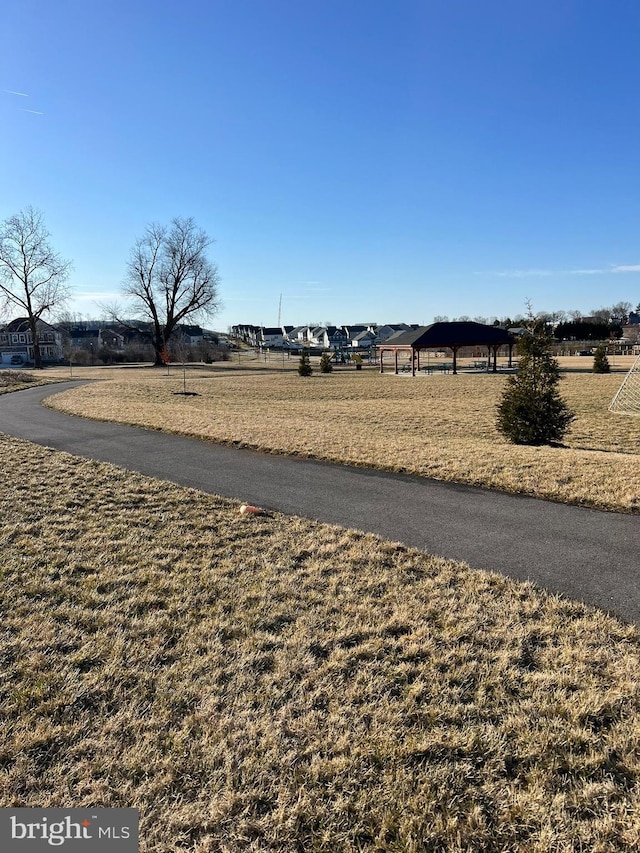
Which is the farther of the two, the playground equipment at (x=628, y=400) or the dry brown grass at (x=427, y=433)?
the playground equipment at (x=628, y=400)

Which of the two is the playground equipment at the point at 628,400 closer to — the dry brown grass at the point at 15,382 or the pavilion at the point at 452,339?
the pavilion at the point at 452,339

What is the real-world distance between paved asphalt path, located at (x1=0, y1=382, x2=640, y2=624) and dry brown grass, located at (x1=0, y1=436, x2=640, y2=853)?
20.2 inches

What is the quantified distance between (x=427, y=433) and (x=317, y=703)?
10.3 metres

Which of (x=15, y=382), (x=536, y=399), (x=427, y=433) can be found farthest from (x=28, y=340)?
(x=536, y=399)

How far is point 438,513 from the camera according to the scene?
20.1 ft

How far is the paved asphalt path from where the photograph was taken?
14.7 ft

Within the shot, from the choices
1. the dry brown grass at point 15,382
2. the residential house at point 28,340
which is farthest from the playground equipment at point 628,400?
the residential house at point 28,340

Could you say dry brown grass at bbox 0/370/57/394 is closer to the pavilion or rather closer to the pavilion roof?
the pavilion

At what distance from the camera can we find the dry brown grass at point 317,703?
7.00ft

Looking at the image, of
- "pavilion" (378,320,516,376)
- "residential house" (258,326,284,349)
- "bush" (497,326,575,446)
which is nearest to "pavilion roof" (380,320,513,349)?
"pavilion" (378,320,516,376)

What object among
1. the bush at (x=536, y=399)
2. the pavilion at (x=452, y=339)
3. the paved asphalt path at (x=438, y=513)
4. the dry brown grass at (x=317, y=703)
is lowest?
the dry brown grass at (x=317, y=703)

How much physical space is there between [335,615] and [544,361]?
9213mm

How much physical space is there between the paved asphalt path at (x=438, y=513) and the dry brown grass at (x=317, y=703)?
512mm

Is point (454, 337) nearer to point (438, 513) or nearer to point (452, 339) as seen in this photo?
point (452, 339)
